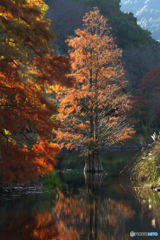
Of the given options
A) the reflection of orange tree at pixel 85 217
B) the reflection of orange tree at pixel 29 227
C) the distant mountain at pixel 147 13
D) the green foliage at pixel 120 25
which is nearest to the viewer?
the reflection of orange tree at pixel 29 227

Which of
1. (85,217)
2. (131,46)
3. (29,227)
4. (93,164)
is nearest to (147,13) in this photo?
(131,46)

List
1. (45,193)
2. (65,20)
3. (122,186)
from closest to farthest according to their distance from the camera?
(45,193) < (122,186) < (65,20)

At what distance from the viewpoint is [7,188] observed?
28.1 feet

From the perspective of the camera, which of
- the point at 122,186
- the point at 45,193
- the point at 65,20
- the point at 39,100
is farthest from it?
the point at 65,20

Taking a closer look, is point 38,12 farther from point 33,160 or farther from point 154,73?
point 154,73

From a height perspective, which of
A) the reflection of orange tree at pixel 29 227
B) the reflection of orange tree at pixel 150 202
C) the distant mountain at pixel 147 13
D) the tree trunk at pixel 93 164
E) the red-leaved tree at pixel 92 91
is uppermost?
the distant mountain at pixel 147 13

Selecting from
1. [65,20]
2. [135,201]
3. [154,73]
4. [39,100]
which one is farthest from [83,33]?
[65,20]

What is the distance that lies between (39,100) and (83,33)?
236 inches

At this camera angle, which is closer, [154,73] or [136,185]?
[136,185]

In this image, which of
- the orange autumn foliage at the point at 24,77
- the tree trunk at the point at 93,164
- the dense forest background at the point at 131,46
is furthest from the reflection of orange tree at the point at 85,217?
the dense forest background at the point at 131,46

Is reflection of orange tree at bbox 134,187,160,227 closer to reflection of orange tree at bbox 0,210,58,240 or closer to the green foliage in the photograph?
reflection of orange tree at bbox 0,210,58,240

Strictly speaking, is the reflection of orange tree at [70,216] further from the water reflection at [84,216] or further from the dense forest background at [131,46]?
the dense forest background at [131,46]

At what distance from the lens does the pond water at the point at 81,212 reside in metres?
4.80

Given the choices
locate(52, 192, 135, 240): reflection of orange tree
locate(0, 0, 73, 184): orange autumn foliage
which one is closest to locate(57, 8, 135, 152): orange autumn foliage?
locate(52, 192, 135, 240): reflection of orange tree
